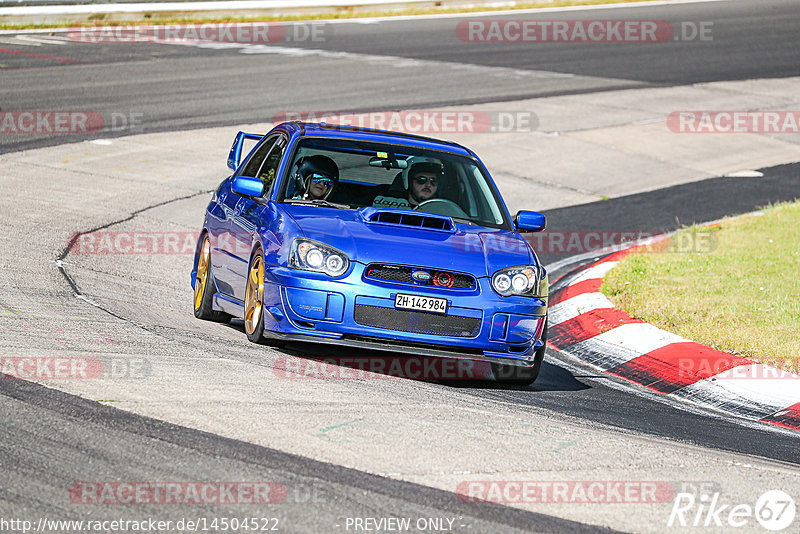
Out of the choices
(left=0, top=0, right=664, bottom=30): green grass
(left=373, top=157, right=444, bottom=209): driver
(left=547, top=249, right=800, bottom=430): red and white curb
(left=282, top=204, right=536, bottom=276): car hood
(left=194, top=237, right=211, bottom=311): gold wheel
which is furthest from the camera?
(left=0, top=0, right=664, bottom=30): green grass

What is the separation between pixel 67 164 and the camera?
1500 centimetres

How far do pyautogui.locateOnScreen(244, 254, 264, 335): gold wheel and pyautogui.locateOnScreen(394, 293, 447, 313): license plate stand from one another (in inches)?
35.8

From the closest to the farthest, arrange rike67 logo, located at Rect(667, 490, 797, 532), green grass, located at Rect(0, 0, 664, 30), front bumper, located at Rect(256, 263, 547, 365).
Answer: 1. rike67 logo, located at Rect(667, 490, 797, 532)
2. front bumper, located at Rect(256, 263, 547, 365)
3. green grass, located at Rect(0, 0, 664, 30)

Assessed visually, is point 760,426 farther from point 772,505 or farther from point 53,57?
point 53,57

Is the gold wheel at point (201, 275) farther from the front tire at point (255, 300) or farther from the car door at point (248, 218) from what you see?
the front tire at point (255, 300)

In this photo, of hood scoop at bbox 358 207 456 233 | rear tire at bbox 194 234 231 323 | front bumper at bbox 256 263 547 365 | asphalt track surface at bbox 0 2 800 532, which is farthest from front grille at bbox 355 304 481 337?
rear tire at bbox 194 234 231 323

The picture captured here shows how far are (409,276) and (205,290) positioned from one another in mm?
2263

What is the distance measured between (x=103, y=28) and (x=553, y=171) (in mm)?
14761

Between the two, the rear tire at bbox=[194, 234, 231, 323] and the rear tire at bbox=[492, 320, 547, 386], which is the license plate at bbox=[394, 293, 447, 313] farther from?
the rear tire at bbox=[194, 234, 231, 323]

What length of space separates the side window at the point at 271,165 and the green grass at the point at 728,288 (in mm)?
3215

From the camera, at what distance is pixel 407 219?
315 inches

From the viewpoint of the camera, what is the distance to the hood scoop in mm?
7949

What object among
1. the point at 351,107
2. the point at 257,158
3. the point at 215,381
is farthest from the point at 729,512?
the point at 351,107

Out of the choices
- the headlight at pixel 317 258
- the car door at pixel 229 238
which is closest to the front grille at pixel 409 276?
the headlight at pixel 317 258
